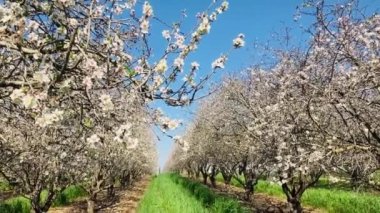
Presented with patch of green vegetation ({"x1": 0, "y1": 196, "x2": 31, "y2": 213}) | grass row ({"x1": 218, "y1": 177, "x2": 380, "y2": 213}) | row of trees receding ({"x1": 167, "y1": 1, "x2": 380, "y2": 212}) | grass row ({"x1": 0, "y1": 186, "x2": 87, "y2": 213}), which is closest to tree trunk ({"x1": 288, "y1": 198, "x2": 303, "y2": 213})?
row of trees receding ({"x1": 167, "y1": 1, "x2": 380, "y2": 212})

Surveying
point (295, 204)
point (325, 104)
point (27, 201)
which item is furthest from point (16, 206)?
point (325, 104)

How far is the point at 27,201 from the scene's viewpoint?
1677cm

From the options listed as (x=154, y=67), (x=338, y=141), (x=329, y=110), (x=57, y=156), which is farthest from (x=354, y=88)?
(x=57, y=156)

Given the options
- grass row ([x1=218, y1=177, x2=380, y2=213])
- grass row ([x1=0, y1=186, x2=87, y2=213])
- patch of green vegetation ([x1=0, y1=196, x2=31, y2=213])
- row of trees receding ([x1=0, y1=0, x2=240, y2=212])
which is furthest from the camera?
grass row ([x1=218, y1=177, x2=380, y2=213])

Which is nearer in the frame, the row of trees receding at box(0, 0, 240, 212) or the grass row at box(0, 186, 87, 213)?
the row of trees receding at box(0, 0, 240, 212)

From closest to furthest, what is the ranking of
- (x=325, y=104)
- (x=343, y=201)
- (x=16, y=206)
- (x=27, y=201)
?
(x=325, y=104) → (x=16, y=206) → (x=27, y=201) → (x=343, y=201)

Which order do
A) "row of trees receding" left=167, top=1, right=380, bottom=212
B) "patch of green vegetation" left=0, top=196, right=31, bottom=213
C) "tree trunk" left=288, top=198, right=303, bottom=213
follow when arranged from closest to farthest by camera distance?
A: "row of trees receding" left=167, top=1, right=380, bottom=212, "tree trunk" left=288, top=198, right=303, bottom=213, "patch of green vegetation" left=0, top=196, right=31, bottom=213

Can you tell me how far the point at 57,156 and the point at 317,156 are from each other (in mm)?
6448

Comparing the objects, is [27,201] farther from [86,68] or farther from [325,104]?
[86,68]

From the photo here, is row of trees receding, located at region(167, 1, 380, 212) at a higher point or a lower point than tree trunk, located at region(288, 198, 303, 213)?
higher

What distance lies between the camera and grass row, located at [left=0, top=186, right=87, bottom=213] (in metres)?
14.5

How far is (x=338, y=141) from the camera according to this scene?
6918 mm

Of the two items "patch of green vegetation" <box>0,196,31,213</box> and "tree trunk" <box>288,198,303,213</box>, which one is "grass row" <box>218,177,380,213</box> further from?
"patch of green vegetation" <box>0,196,31,213</box>

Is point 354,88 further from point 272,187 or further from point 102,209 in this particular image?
point 272,187
